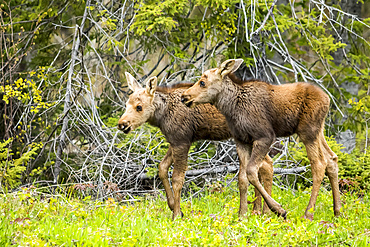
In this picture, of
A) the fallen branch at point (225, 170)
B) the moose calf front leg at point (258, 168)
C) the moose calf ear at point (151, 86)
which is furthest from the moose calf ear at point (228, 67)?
the fallen branch at point (225, 170)

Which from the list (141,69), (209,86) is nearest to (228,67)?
(209,86)

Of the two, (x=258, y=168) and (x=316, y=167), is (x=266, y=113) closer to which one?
(x=258, y=168)

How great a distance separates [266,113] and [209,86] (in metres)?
0.98

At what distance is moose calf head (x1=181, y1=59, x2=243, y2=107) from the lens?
7.14 metres

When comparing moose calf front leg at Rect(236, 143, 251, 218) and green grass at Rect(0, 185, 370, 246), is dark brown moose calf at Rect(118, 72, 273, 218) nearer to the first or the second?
moose calf front leg at Rect(236, 143, 251, 218)

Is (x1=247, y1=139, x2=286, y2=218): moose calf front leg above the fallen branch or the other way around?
above

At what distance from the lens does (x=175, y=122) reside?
7.63m

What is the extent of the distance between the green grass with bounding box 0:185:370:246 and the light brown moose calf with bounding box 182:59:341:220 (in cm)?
79

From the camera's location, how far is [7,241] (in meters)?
5.24

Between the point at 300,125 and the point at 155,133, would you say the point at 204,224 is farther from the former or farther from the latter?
the point at 155,133

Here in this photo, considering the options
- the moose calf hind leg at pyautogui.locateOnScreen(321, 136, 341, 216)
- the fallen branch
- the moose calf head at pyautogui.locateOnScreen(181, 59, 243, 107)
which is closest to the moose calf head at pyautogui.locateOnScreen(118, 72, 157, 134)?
the moose calf head at pyautogui.locateOnScreen(181, 59, 243, 107)

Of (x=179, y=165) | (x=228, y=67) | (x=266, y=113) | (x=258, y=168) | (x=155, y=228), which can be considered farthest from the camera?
(x=179, y=165)

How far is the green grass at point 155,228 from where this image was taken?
212 inches

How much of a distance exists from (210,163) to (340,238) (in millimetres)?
5131
